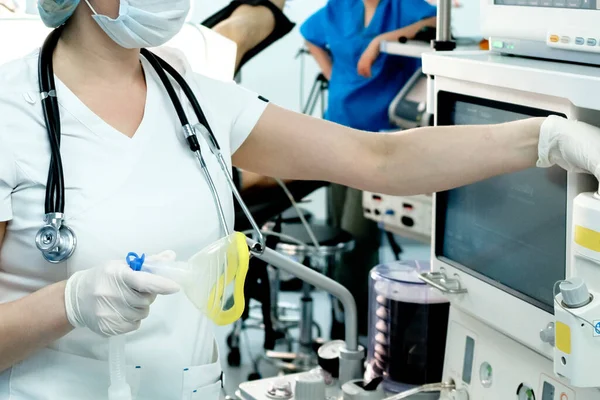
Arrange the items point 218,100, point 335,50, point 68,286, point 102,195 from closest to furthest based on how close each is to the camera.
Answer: point 68,286
point 102,195
point 218,100
point 335,50

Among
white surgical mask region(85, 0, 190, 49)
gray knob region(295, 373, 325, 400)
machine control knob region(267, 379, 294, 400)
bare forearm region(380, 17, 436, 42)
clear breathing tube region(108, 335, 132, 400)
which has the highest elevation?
white surgical mask region(85, 0, 190, 49)

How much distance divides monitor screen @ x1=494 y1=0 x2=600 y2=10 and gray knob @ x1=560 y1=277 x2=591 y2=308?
1.21ft

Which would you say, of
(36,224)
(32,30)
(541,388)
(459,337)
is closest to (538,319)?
(541,388)

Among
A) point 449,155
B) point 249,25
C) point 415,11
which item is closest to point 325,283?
point 449,155

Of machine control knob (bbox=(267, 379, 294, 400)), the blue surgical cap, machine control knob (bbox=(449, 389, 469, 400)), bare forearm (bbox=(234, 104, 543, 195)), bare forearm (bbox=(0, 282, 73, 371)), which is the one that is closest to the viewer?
bare forearm (bbox=(0, 282, 73, 371))

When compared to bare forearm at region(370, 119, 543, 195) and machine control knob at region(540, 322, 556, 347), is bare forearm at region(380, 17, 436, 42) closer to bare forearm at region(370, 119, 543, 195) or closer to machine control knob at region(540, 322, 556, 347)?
bare forearm at region(370, 119, 543, 195)

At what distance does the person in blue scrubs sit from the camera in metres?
3.43

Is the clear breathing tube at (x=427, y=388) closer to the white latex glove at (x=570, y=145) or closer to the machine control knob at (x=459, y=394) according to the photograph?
the machine control knob at (x=459, y=394)

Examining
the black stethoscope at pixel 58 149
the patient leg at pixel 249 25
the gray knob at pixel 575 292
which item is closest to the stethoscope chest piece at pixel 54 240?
the black stethoscope at pixel 58 149

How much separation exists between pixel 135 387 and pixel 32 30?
0.72 metres

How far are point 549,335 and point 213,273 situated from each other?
465mm

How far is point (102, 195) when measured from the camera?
1248 mm

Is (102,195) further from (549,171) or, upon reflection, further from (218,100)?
(549,171)

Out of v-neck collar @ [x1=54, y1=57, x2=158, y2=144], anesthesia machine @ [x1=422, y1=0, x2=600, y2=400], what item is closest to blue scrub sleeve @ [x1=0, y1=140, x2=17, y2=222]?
v-neck collar @ [x1=54, y1=57, x2=158, y2=144]
